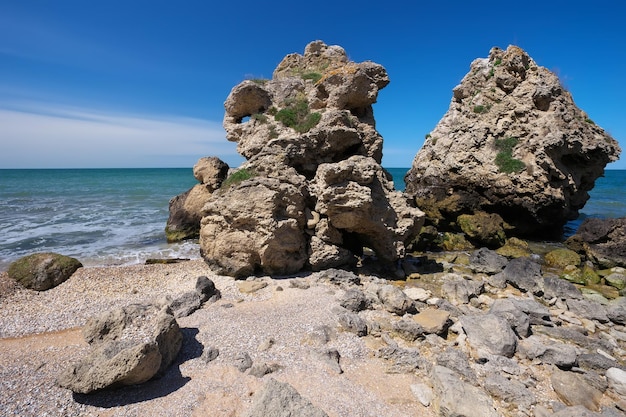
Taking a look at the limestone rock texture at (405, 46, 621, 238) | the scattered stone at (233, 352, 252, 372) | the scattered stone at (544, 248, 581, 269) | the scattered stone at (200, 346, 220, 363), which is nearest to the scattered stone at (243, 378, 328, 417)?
the scattered stone at (233, 352, 252, 372)

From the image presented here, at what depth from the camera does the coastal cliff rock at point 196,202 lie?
60.5 feet

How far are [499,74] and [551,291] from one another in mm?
16360

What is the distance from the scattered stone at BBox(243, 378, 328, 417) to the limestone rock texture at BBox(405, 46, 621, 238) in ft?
61.0

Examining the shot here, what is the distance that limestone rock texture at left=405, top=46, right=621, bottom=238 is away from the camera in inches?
731

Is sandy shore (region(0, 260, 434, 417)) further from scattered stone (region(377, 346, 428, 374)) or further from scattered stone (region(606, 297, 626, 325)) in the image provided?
scattered stone (region(606, 297, 626, 325))

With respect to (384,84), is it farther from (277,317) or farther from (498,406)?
(498,406)

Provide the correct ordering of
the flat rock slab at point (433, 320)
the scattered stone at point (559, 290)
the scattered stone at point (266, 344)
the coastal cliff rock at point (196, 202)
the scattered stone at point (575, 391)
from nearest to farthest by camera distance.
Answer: the scattered stone at point (575, 391) → the scattered stone at point (266, 344) → the flat rock slab at point (433, 320) → the scattered stone at point (559, 290) → the coastal cliff rock at point (196, 202)

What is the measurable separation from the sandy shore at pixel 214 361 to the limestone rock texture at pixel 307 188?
1.45 metres

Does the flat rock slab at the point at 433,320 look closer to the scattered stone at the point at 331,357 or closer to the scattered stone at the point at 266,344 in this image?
the scattered stone at the point at 331,357

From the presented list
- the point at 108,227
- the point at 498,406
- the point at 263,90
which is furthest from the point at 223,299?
the point at 108,227

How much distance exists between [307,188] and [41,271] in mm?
9874

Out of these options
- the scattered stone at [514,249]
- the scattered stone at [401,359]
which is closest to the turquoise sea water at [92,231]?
the scattered stone at [514,249]

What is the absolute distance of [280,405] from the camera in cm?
476

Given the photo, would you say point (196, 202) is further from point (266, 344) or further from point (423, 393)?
point (423, 393)
